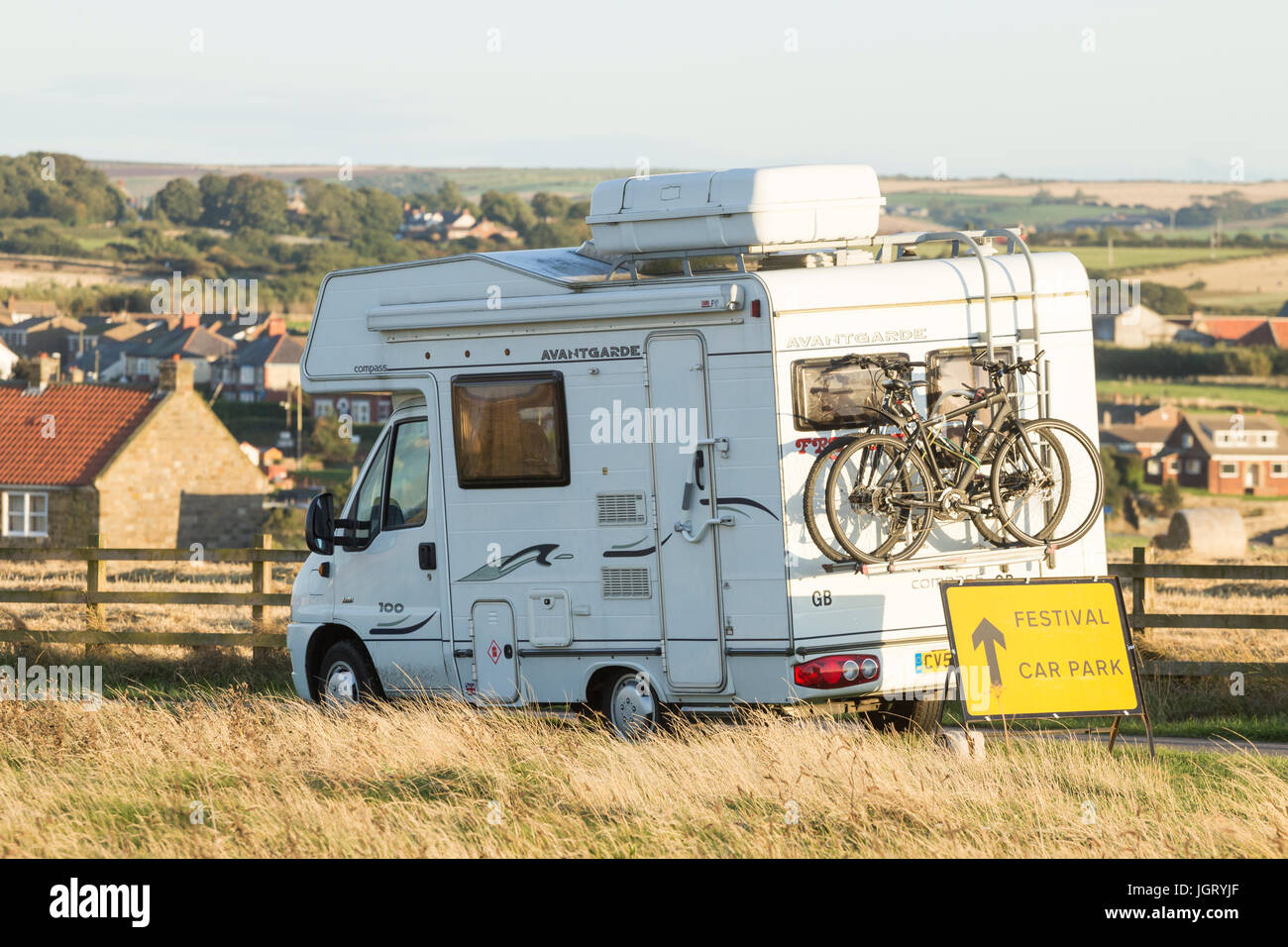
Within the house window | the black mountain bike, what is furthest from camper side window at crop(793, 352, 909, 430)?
the house window

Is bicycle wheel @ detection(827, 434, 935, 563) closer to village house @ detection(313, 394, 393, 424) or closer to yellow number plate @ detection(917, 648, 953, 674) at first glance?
yellow number plate @ detection(917, 648, 953, 674)

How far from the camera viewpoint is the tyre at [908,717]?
1044 centimetres

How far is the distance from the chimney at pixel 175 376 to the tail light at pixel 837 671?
51224mm

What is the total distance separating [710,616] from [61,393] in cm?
5271

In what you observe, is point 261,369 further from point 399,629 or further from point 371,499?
point 399,629

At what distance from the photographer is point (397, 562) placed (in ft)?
36.0

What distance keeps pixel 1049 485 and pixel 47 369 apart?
56.7 metres

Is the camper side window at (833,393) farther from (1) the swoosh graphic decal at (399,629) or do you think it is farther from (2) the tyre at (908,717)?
(1) the swoosh graphic decal at (399,629)

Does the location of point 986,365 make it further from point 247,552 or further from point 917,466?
point 247,552

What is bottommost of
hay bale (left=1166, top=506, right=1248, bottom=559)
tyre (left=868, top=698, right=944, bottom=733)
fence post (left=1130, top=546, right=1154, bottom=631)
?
hay bale (left=1166, top=506, right=1248, bottom=559)

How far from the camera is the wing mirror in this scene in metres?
11.3

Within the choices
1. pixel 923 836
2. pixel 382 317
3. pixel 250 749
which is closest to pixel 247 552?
pixel 382 317

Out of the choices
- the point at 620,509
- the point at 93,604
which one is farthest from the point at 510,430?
the point at 93,604

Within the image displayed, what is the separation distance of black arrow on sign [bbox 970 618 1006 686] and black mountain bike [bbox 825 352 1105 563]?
0.56 metres
